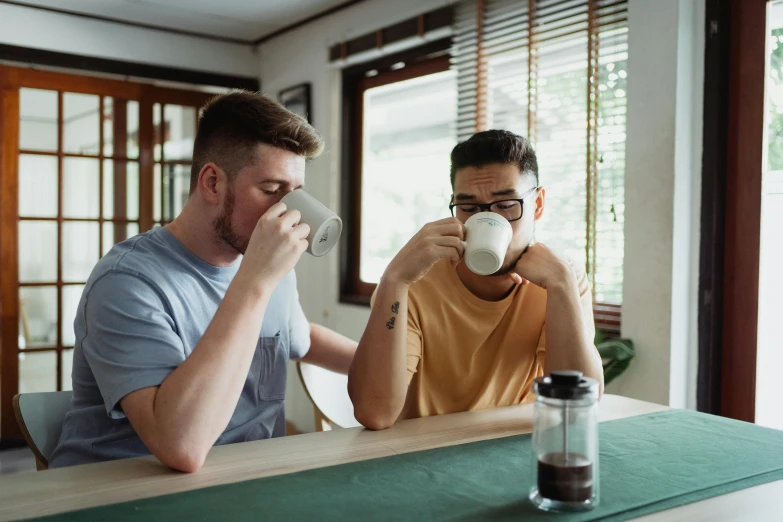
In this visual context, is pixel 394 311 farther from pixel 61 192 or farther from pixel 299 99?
pixel 61 192

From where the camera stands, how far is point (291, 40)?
4.19m

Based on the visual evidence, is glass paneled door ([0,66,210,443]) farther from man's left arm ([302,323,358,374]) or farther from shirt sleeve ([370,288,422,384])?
shirt sleeve ([370,288,422,384])

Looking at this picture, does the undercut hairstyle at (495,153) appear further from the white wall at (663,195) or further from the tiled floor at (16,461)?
the tiled floor at (16,461)

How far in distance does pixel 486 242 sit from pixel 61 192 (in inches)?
134

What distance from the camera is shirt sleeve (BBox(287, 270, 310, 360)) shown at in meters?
1.65

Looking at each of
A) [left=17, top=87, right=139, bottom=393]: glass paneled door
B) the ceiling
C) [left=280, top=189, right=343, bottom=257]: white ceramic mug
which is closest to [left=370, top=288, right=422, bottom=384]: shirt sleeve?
[left=280, top=189, right=343, bottom=257]: white ceramic mug

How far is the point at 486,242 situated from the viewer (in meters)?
1.31

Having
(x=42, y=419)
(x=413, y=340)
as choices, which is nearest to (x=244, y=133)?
(x=413, y=340)

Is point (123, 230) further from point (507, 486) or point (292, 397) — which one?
point (507, 486)

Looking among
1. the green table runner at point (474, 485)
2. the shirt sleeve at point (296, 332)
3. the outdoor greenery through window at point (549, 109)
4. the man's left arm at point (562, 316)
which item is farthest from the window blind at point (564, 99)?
the green table runner at point (474, 485)

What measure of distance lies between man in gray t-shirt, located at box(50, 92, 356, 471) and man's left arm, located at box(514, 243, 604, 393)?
51cm

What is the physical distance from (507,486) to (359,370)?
494mm

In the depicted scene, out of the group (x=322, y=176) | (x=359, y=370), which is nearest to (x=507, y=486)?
(x=359, y=370)

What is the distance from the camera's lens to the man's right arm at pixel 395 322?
53.4 inches
